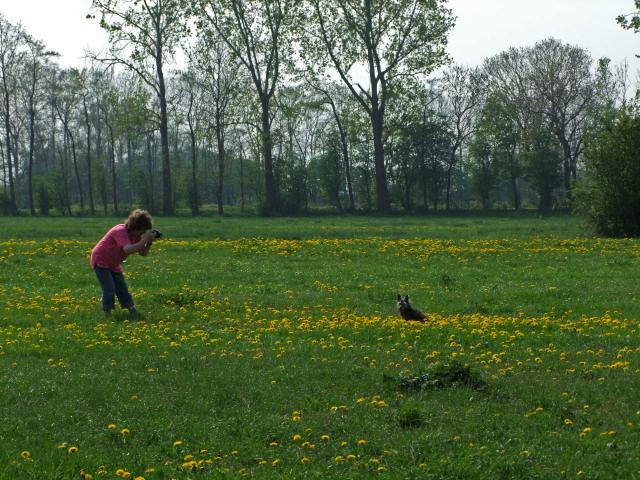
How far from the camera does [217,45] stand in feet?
218

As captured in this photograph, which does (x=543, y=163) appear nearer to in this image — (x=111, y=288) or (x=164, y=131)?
(x=164, y=131)

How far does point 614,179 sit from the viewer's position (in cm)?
3222

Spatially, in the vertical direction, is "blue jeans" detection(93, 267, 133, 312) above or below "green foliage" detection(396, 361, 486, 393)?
above

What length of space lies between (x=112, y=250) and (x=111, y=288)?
69 centimetres

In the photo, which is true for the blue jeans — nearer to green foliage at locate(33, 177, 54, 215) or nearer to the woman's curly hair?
the woman's curly hair

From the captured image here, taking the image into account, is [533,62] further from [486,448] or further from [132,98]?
[486,448]

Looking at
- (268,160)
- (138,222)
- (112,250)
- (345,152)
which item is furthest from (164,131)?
(138,222)

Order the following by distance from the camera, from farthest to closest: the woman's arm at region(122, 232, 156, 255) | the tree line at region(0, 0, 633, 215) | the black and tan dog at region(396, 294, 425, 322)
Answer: the tree line at region(0, 0, 633, 215), the woman's arm at region(122, 232, 156, 255), the black and tan dog at region(396, 294, 425, 322)

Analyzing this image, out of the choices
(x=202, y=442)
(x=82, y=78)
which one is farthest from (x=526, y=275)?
(x=82, y=78)

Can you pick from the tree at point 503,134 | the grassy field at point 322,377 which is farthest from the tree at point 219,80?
the grassy field at point 322,377

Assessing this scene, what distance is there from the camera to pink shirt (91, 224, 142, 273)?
13922 mm

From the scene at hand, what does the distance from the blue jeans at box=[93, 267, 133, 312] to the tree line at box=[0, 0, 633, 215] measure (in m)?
46.4

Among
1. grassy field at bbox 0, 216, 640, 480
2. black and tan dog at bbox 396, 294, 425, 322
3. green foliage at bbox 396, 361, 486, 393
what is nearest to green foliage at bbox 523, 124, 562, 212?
grassy field at bbox 0, 216, 640, 480

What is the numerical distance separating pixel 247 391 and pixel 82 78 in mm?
69717
